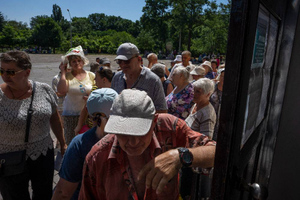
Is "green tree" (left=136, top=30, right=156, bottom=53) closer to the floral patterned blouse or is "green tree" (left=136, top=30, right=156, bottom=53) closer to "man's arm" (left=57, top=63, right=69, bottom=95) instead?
the floral patterned blouse

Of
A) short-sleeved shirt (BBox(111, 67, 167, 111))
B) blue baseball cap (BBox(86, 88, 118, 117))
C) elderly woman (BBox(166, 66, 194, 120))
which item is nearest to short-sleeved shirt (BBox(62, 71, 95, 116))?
short-sleeved shirt (BBox(111, 67, 167, 111))

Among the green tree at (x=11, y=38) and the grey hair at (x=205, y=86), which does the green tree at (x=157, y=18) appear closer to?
the green tree at (x=11, y=38)

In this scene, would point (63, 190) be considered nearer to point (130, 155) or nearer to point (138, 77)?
point (130, 155)

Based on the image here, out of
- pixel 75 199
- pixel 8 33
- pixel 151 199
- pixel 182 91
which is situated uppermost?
pixel 8 33

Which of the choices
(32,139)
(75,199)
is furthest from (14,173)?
(75,199)

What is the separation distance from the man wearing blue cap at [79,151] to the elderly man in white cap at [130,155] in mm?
198

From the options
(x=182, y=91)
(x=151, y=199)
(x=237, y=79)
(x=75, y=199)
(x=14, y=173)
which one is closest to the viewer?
(x=237, y=79)

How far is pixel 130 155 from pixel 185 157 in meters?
0.36

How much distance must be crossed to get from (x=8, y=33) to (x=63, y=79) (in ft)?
167

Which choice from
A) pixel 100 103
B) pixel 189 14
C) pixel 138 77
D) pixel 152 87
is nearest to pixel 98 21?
pixel 189 14

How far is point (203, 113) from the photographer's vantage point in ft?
8.56

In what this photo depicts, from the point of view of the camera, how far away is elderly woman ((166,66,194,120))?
3.33m

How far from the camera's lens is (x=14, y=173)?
2.04 meters

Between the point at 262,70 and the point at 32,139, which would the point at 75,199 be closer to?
the point at 32,139
